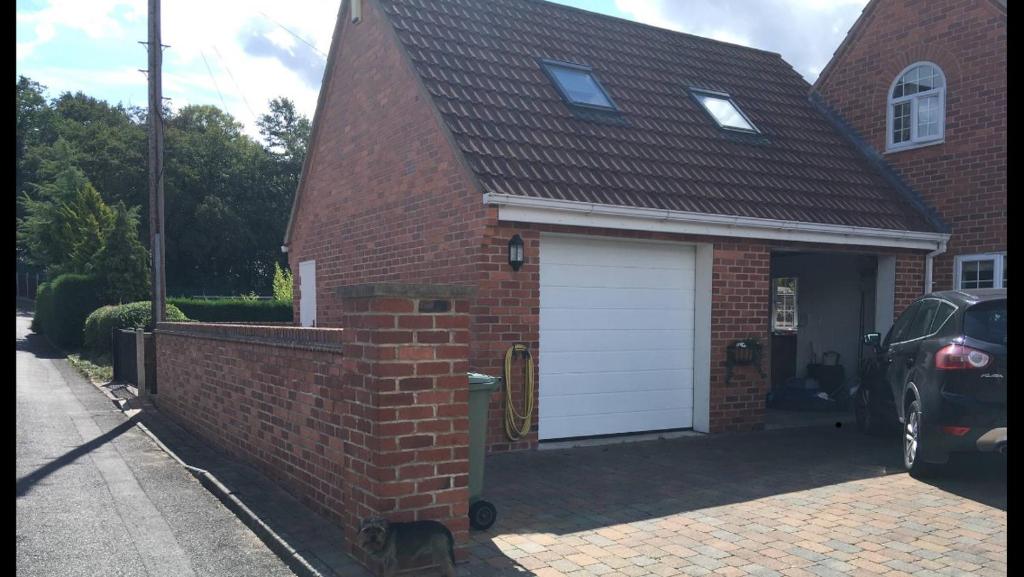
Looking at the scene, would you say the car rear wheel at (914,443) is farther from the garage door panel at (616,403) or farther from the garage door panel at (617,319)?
the garage door panel at (617,319)

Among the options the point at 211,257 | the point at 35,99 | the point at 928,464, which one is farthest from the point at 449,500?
the point at 35,99

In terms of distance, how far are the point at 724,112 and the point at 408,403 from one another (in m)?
9.10

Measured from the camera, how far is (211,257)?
170 feet

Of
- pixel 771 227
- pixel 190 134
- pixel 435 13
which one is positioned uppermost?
pixel 190 134

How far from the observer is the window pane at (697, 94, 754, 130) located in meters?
12.0

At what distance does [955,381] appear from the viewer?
6695mm

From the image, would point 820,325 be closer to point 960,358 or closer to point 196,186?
point 960,358

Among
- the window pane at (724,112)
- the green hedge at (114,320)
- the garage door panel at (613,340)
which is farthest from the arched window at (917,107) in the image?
the green hedge at (114,320)

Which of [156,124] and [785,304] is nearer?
[785,304]

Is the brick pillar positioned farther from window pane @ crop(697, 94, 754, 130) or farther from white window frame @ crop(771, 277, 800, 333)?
white window frame @ crop(771, 277, 800, 333)

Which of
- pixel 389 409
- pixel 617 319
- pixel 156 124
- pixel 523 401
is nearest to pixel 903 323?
pixel 617 319

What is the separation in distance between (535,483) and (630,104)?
622cm

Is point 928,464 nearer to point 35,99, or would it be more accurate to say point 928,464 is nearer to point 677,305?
point 677,305

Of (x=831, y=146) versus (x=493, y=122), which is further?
(x=831, y=146)
